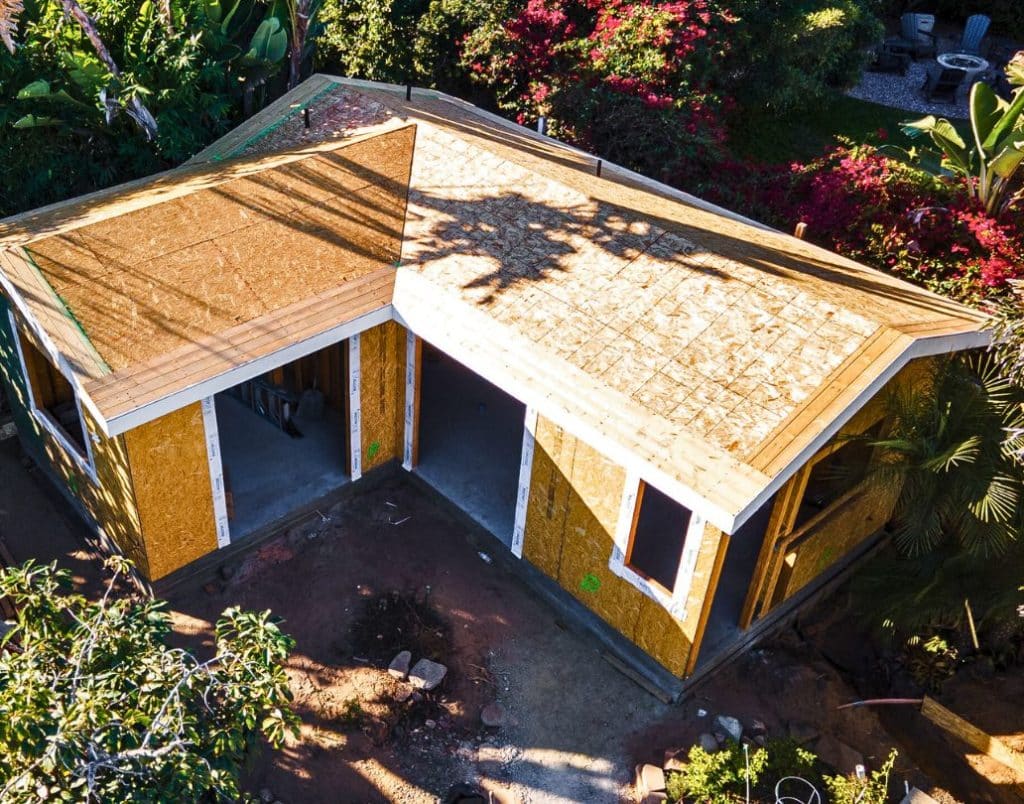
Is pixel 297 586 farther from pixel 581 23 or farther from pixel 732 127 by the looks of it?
pixel 732 127

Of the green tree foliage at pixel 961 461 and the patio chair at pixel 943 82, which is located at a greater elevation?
the patio chair at pixel 943 82

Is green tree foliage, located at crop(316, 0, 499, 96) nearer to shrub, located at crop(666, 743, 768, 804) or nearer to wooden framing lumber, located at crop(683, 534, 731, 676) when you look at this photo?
wooden framing lumber, located at crop(683, 534, 731, 676)

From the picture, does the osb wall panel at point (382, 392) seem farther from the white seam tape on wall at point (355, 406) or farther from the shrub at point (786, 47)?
the shrub at point (786, 47)

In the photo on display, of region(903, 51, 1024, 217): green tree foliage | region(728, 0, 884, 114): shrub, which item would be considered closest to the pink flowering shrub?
region(728, 0, 884, 114): shrub

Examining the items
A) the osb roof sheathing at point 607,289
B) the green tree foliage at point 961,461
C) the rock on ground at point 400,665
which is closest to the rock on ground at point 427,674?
the rock on ground at point 400,665

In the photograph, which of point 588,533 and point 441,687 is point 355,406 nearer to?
point 588,533

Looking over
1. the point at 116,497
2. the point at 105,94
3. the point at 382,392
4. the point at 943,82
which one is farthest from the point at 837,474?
the point at 943,82

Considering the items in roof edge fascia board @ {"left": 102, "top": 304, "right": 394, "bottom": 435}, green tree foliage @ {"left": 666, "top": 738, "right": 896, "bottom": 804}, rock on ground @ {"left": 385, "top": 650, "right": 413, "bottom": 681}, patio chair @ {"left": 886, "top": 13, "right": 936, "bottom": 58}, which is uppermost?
patio chair @ {"left": 886, "top": 13, "right": 936, "bottom": 58}
